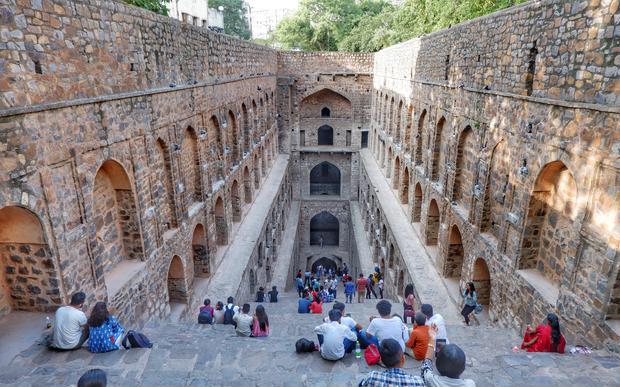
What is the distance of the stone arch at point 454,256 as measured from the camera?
1073cm

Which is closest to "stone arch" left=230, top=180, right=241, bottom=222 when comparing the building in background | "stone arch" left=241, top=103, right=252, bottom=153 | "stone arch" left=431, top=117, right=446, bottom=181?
"stone arch" left=241, top=103, right=252, bottom=153

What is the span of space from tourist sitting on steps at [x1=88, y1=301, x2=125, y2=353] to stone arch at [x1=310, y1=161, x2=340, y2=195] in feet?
72.8

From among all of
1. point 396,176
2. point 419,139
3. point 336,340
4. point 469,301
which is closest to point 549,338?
point 336,340

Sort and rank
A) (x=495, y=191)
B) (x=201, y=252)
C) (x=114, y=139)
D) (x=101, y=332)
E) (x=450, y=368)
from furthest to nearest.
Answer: (x=201, y=252) → (x=495, y=191) → (x=114, y=139) → (x=101, y=332) → (x=450, y=368)

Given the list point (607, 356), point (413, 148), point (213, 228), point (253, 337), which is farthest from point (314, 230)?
point (607, 356)

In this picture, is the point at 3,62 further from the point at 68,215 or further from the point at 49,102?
the point at 68,215

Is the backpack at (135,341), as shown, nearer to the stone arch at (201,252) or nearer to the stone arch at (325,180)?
the stone arch at (201,252)

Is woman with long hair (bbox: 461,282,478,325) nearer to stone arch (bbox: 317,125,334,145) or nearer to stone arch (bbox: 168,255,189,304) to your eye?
stone arch (bbox: 168,255,189,304)

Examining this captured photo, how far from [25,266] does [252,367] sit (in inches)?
125

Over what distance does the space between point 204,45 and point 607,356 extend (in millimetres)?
10298

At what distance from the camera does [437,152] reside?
1192cm

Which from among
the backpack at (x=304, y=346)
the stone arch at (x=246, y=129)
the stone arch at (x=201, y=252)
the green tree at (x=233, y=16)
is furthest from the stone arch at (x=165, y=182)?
the green tree at (x=233, y=16)

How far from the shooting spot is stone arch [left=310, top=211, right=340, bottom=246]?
26969mm

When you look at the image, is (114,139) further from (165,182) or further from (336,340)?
(336,340)
